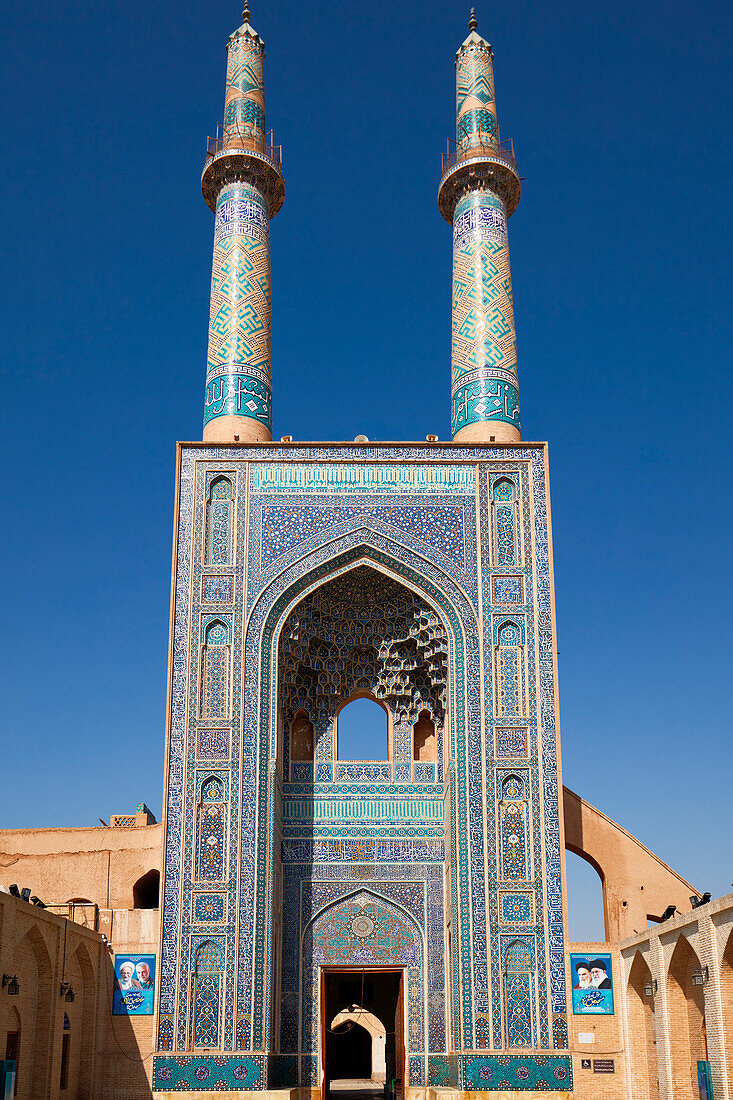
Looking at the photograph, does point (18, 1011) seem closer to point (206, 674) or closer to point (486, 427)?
point (206, 674)

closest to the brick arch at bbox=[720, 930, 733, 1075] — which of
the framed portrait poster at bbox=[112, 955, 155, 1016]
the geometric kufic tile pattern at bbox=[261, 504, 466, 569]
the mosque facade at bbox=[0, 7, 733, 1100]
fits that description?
the mosque facade at bbox=[0, 7, 733, 1100]

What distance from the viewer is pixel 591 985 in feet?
42.0

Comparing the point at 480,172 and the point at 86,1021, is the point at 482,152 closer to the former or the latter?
the point at 480,172

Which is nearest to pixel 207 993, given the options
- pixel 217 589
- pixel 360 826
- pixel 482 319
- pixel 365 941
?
pixel 365 941

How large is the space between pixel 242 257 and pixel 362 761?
6.37 metres

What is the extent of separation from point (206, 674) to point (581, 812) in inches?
191

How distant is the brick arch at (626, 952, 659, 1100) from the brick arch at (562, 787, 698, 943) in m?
1.27

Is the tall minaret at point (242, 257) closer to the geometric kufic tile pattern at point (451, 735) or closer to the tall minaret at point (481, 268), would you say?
the geometric kufic tile pattern at point (451, 735)

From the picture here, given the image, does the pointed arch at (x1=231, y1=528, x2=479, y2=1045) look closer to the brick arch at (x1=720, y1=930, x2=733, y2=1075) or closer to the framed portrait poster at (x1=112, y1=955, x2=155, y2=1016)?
the framed portrait poster at (x1=112, y1=955, x2=155, y2=1016)

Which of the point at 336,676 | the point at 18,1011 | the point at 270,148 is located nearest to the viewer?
the point at 18,1011

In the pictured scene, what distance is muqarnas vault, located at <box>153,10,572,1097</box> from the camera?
11.7 metres

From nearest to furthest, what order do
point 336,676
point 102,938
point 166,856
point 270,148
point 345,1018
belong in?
point 166,856 → point 102,938 → point 336,676 → point 270,148 → point 345,1018

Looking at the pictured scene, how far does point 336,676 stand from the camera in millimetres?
13766

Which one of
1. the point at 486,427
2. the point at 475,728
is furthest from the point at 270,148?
the point at 475,728
